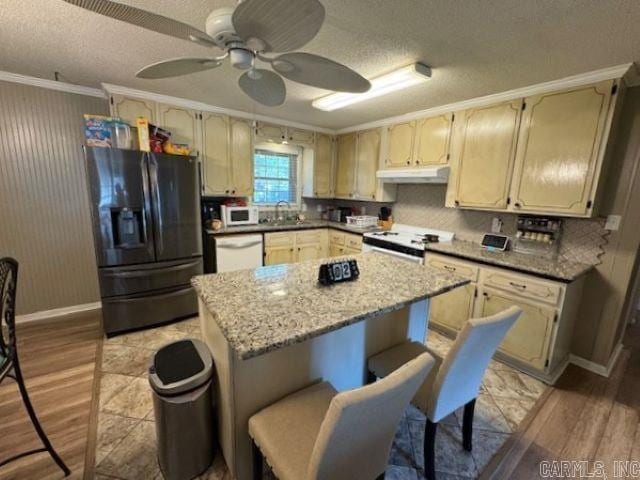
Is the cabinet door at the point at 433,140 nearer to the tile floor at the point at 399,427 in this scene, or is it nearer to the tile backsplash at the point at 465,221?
the tile backsplash at the point at 465,221

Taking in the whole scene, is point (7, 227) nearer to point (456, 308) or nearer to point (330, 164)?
point (330, 164)

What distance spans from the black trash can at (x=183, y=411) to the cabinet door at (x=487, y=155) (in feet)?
9.05

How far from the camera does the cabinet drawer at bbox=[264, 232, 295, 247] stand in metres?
3.69

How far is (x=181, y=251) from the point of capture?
9.62 feet

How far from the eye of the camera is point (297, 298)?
4.52 ft

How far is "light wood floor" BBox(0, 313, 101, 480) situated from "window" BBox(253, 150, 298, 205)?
8.55 feet

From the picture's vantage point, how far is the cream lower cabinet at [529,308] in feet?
7.06

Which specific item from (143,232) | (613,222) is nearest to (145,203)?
(143,232)

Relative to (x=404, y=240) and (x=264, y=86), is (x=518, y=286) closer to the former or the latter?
(x=404, y=240)

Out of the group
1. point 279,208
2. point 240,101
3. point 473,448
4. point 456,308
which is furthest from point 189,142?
point 473,448

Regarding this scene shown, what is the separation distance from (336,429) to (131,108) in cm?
345

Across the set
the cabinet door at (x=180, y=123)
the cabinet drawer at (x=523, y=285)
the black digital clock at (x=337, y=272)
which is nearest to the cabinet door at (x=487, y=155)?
the cabinet drawer at (x=523, y=285)

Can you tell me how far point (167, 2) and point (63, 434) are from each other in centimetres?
253

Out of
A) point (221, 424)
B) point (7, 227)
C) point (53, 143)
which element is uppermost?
point (53, 143)
